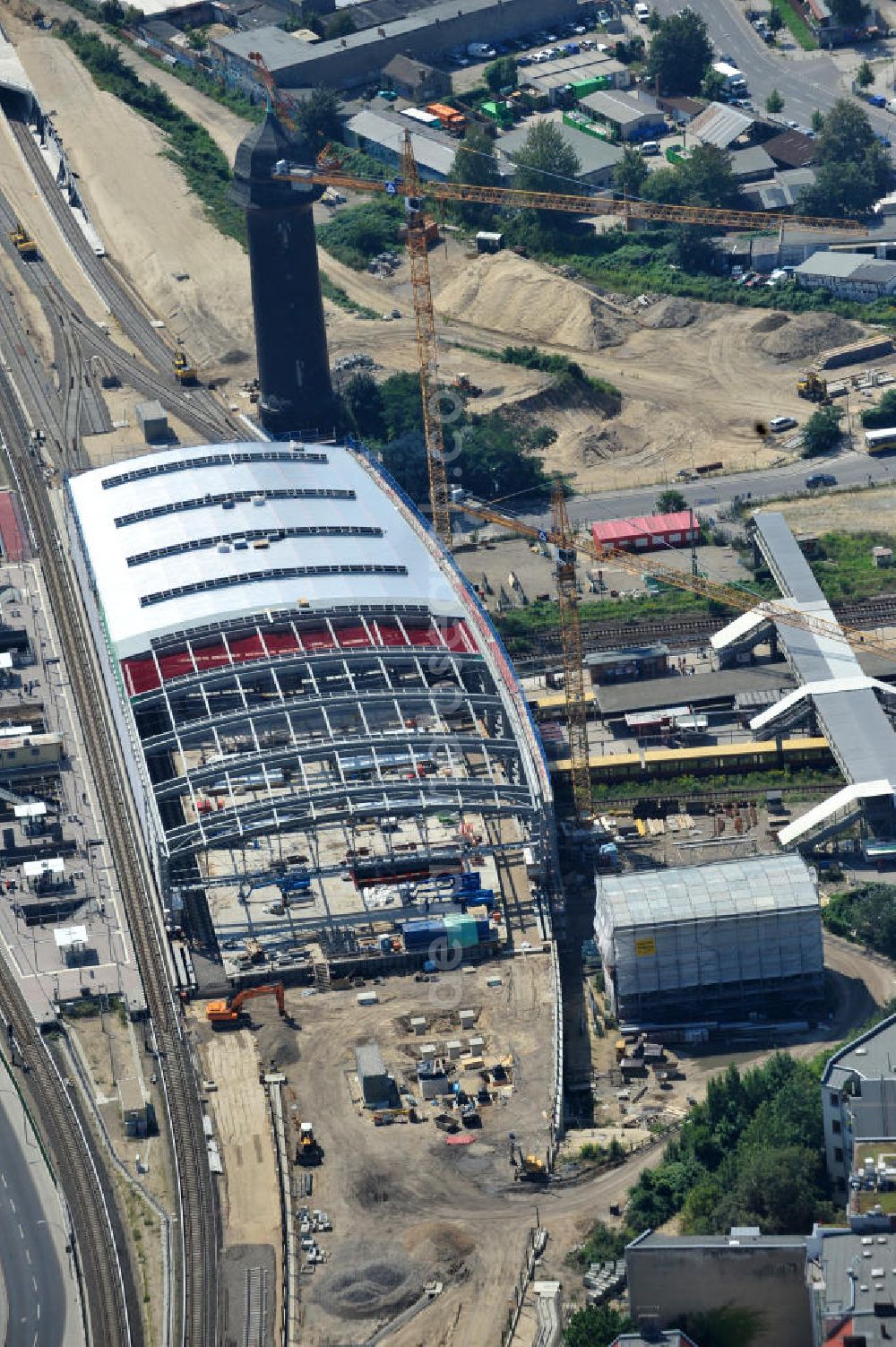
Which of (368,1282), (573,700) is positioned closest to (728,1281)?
(368,1282)

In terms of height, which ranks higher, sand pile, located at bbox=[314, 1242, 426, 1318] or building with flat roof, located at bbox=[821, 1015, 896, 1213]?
building with flat roof, located at bbox=[821, 1015, 896, 1213]

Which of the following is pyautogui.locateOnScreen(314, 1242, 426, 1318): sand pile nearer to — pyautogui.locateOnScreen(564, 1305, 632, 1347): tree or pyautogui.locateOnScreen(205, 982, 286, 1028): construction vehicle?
pyautogui.locateOnScreen(564, 1305, 632, 1347): tree

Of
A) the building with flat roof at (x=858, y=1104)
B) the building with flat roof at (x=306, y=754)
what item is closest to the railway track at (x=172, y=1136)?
the building with flat roof at (x=306, y=754)

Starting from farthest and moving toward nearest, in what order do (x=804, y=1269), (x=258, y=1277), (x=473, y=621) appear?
(x=473, y=621) → (x=258, y=1277) → (x=804, y=1269)

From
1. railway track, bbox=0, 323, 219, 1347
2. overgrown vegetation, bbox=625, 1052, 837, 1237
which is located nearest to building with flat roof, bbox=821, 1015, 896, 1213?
overgrown vegetation, bbox=625, 1052, 837, 1237

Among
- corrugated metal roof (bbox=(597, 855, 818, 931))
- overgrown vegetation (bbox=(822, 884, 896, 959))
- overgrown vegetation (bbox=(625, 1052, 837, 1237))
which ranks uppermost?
corrugated metal roof (bbox=(597, 855, 818, 931))

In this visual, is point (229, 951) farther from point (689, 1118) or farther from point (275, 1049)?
point (689, 1118)

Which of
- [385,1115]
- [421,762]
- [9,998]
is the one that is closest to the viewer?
[385,1115]

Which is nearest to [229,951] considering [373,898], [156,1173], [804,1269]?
[373,898]
